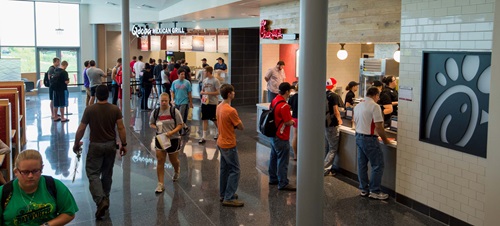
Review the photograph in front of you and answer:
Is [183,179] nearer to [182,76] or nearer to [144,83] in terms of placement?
[182,76]

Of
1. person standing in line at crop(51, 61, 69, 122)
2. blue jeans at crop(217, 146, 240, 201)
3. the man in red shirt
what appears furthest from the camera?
person standing in line at crop(51, 61, 69, 122)

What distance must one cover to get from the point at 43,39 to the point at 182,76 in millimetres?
15049

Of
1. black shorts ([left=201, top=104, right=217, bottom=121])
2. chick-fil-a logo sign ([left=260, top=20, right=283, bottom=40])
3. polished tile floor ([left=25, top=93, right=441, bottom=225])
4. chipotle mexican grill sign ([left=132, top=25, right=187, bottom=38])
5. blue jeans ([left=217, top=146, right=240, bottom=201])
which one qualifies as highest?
chipotle mexican grill sign ([left=132, top=25, right=187, bottom=38])

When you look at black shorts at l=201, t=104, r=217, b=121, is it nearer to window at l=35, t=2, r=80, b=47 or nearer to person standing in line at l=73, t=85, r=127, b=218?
person standing in line at l=73, t=85, r=127, b=218

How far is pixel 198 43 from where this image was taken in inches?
784

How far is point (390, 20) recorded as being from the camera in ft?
25.9

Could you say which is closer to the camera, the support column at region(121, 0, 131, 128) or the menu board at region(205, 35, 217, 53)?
the support column at region(121, 0, 131, 128)

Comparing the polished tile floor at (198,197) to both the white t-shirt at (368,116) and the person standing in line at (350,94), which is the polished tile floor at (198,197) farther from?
the person standing in line at (350,94)

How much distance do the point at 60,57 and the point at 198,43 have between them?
324 inches

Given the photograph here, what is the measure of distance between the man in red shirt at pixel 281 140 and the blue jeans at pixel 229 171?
0.90 m

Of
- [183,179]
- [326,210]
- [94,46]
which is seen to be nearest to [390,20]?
[326,210]

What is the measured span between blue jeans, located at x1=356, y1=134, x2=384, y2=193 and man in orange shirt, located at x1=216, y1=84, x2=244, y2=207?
1.84m

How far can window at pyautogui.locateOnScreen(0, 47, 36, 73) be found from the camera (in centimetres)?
2275

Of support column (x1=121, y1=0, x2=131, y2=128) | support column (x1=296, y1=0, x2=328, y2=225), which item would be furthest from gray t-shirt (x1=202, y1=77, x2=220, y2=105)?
support column (x1=296, y1=0, x2=328, y2=225)
